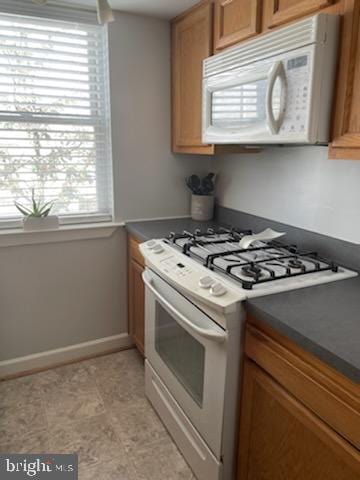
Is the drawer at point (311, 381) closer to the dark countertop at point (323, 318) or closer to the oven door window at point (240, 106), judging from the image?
the dark countertop at point (323, 318)

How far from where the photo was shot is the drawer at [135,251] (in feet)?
7.11

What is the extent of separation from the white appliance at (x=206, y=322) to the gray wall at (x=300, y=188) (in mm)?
177

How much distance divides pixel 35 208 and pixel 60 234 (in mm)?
210

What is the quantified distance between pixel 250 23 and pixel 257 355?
131cm

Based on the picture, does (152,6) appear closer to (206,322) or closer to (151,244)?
(151,244)

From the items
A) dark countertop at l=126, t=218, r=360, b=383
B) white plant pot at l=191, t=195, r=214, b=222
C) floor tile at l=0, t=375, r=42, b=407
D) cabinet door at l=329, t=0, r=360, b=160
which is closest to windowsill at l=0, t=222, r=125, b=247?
white plant pot at l=191, t=195, r=214, b=222

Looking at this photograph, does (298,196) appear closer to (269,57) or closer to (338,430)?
(269,57)

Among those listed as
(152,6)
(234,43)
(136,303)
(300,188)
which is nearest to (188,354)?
(136,303)

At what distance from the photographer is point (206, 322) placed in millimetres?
1345

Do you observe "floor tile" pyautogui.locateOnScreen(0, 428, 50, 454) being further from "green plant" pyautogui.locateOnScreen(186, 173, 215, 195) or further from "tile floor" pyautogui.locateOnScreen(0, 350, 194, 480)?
"green plant" pyautogui.locateOnScreen(186, 173, 215, 195)

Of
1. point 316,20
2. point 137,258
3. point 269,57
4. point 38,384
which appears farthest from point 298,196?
point 38,384

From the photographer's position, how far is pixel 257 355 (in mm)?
1211

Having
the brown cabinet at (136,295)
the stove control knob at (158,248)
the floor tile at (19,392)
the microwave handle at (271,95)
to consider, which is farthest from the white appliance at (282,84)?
the floor tile at (19,392)

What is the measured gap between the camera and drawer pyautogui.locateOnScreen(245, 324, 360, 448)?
0.91m
